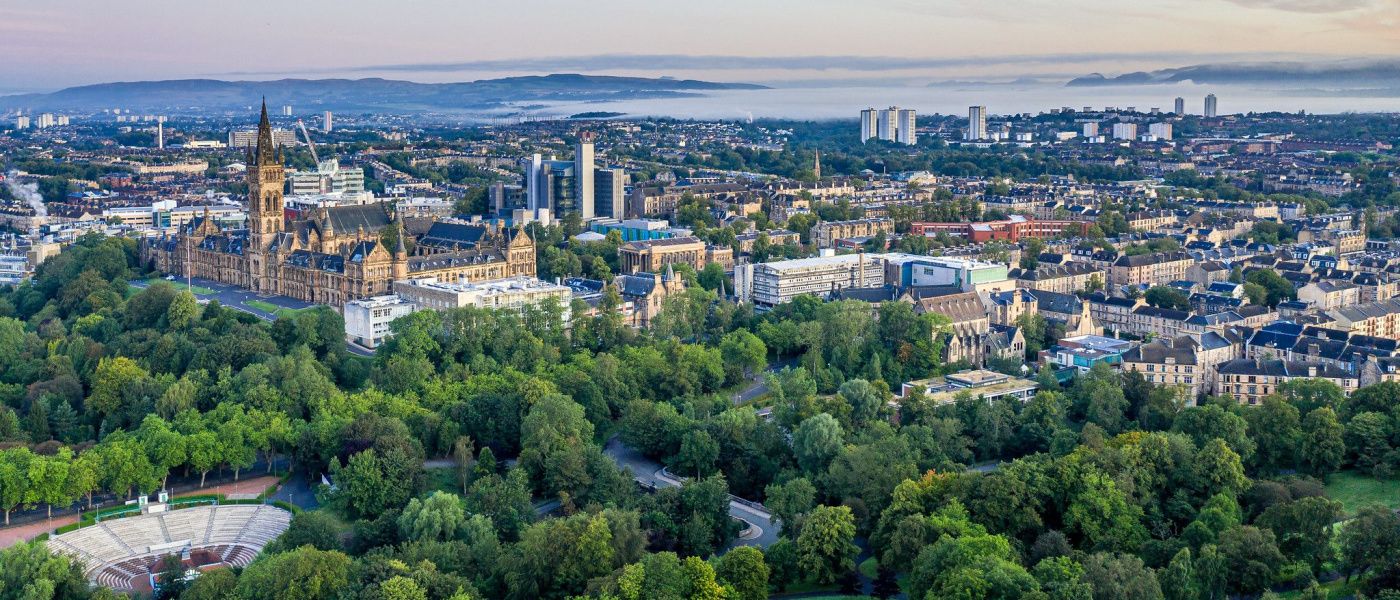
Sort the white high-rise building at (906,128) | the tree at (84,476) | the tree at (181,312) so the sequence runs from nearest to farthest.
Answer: the tree at (84,476), the tree at (181,312), the white high-rise building at (906,128)

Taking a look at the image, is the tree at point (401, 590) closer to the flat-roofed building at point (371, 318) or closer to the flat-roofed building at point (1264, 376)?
the flat-roofed building at point (371, 318)

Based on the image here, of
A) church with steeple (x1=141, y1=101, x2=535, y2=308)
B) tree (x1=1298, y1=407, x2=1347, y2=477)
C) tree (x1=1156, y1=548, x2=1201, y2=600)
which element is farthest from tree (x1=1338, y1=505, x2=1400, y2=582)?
church with steeple (x1=141, y1=101, x2=535, y2=308)

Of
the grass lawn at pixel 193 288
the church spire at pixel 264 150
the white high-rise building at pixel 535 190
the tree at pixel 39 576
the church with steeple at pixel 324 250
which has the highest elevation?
the church spire at pixel 264 150

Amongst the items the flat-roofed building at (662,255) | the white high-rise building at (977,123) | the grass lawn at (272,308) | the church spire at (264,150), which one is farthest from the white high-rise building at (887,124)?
the grass lawn at (272,308)

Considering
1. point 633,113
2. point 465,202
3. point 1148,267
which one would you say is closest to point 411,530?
point 1148,267

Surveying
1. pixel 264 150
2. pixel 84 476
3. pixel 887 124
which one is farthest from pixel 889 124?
pixel 84 476

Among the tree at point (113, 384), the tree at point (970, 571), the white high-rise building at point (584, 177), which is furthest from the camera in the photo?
the white high-rise building at point (584, 177)
